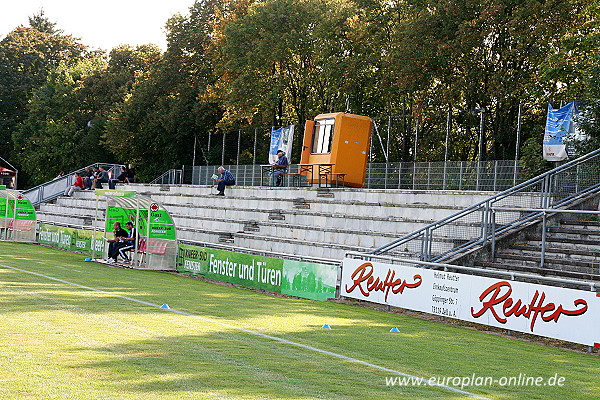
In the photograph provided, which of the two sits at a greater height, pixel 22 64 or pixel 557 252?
pixel 22 64

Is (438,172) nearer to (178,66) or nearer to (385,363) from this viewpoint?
(385,363)

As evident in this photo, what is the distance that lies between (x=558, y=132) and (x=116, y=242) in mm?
15695

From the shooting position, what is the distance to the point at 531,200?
22.5m

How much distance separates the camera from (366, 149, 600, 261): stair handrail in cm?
2147

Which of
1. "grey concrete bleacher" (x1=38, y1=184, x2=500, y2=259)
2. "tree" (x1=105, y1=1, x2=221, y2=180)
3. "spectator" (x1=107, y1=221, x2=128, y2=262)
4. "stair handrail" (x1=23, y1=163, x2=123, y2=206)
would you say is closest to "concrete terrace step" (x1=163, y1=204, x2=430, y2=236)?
"grey concrete bleacher" (x1=38, y1=184, x2=500, y2=259)

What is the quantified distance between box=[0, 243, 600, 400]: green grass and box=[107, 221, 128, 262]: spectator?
9.41 metres

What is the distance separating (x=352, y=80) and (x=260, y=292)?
70.9 ft

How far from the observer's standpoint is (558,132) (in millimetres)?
26578

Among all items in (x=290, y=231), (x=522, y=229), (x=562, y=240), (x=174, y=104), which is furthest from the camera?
(x=174, y=104)

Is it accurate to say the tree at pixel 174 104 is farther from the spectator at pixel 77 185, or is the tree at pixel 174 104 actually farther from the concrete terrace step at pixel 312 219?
the concrete terrace step at pixel 312 219

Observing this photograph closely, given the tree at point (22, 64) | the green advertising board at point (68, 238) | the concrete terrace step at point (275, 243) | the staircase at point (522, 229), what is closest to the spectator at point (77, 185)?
the green advertising board at point (68, 238)

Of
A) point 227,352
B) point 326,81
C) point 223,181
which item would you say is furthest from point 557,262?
point 326,81

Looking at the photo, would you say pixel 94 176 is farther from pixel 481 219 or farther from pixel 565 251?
pixel 565 251

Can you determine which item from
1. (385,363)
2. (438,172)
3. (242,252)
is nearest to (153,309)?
(385,363)
